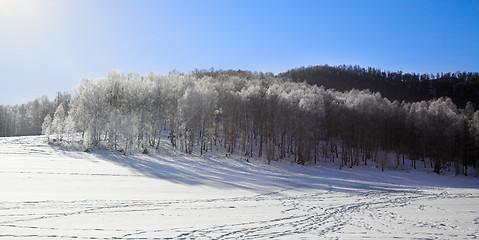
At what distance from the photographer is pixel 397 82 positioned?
172m

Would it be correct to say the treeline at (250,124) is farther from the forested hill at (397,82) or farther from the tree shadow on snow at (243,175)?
the forested hill at (397,82)

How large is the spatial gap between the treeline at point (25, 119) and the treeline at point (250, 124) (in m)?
41.7

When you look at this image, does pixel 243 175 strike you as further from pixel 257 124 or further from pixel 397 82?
pixel 397 82

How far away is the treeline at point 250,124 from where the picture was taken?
1916 inches

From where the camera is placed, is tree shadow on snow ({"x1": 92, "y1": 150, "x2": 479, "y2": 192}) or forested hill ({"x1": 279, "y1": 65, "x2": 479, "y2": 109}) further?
forested hill ({"x1": 279, "y1": 65, "x2": 479, "y2": 109})

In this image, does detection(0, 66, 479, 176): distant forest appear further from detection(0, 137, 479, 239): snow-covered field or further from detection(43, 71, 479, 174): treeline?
detection(0, 137, 479, 239): snow-covered field

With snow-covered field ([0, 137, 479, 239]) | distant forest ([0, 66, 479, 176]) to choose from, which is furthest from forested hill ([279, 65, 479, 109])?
snow-covered field ([0, 137, 479, 239])

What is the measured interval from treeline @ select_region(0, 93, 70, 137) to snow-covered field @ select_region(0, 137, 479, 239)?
6930cm

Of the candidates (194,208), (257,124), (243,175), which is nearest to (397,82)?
(257,124)

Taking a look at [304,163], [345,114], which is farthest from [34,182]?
[345,114]

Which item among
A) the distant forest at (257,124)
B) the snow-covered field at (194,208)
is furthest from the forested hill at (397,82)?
the snow-covered field at (194,208)

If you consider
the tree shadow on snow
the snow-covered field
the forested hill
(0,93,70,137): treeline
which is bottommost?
the tree shadow on snow

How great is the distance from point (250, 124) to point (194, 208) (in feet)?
137

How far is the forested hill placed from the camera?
147m
